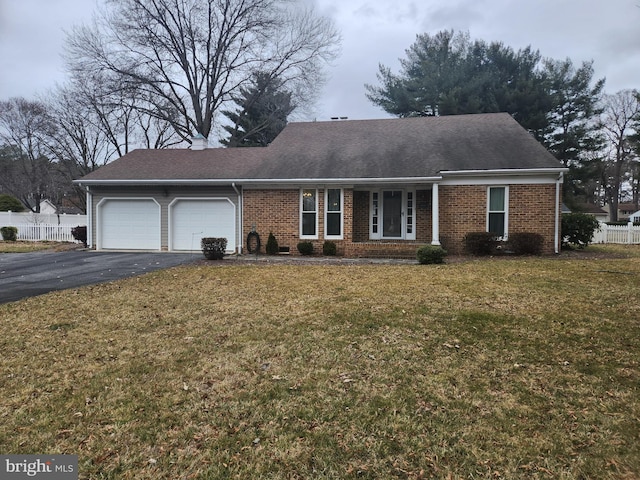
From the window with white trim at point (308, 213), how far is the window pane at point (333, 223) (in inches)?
18.2

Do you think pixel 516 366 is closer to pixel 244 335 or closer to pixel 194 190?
pixel 244 335

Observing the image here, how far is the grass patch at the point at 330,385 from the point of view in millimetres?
2426

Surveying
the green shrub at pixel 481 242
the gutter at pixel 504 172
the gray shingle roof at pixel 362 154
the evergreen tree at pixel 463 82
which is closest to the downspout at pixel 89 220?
the gray shingle roof at pixel 362 154

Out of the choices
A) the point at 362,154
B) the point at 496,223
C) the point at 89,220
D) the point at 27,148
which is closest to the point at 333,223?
the point at 362,154

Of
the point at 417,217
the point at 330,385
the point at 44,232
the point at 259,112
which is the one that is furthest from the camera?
the point at 259,112

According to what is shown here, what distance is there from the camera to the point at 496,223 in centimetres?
1270

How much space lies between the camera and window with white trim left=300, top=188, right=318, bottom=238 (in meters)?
13.4

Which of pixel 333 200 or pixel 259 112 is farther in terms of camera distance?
pixel 259 112

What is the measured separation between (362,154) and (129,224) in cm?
953

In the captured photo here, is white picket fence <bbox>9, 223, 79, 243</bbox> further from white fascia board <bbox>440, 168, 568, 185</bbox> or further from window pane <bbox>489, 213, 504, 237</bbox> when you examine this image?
window pane <bbox>489, 213, 504, 237</bbox>

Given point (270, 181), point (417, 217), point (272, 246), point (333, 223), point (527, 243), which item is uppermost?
point (270, 181)

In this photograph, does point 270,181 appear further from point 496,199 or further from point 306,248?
point 496,199

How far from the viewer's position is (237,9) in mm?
23422

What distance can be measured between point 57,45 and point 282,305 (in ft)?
80.1
